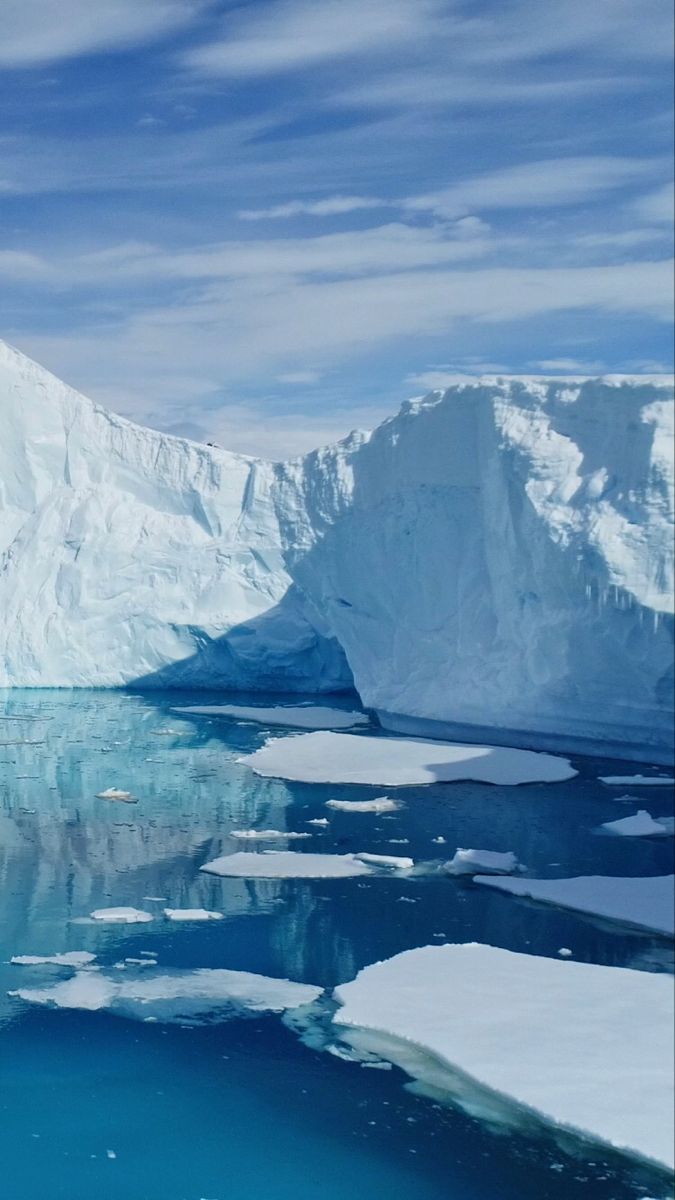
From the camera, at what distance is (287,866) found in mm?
8867

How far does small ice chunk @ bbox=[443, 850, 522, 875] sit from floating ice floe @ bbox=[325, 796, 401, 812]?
2139 millimetres

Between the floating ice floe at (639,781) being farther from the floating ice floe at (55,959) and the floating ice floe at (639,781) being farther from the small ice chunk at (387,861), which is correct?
the floating ice floe at (55,959)

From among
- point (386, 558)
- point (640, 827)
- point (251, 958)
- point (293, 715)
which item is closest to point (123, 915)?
point (251, 958)

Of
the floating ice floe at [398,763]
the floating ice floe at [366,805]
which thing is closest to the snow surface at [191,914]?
the floating ice floe at [366,805]

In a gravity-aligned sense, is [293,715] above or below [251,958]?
above

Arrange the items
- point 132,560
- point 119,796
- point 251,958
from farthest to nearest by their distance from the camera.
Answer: point 132,560, point 119,796, point 251,958

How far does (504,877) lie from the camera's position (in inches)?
334

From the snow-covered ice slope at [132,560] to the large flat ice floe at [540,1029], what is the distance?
1354cm

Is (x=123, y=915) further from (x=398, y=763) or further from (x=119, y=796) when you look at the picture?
(x=398, y=763)

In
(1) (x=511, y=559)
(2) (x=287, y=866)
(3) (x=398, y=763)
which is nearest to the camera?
(2) (x=287, y=866)

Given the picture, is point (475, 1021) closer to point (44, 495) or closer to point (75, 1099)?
point (75, 1099)

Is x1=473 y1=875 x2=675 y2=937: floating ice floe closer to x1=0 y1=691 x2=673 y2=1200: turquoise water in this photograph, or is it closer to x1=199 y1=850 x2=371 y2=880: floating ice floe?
x1=0 y1=691 x2=673 y2=1200: turquoise water

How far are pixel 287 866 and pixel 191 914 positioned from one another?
4.19ft

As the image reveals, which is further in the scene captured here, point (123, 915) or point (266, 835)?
point (266, 835)
